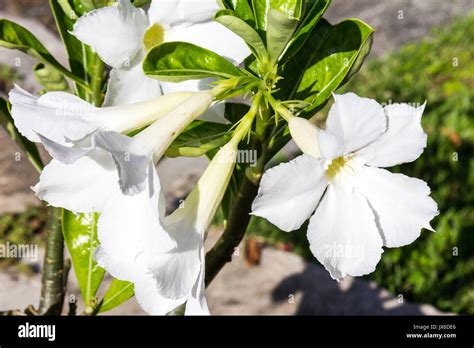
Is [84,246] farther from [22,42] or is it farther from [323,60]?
[323,60]

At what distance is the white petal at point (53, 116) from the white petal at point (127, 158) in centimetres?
8

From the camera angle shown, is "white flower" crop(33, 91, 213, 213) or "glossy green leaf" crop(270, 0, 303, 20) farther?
"glossy green leaf" crop(270, 0, 303, 20)

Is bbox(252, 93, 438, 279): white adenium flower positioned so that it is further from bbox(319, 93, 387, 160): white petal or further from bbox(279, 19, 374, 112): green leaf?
bbox(279, 19, 374, 112): green leaf

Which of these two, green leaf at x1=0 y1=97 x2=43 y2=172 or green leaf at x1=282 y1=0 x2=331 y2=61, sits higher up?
green leaf at x1=282 y1=0 x2=331 y2=61

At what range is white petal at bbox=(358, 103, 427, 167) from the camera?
0.92m

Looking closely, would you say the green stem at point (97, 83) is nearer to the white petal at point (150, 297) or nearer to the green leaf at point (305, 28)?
the green leaf at point (305, 28)

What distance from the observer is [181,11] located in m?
1.07

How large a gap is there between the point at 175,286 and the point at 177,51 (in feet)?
1.11

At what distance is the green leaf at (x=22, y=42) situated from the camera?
124 cm

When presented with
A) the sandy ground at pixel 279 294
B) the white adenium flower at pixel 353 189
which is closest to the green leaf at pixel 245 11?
the white adenium flower at pixel 353 189

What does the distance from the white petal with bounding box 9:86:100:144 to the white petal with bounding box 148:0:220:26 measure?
0.72 feet

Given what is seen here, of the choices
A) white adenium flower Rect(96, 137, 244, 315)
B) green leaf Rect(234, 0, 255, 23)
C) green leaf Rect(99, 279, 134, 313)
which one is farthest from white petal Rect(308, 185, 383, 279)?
green leaf Rect(99, 279, 134, 313)

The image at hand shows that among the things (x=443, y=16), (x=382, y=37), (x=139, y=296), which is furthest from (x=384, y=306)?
(x=443, y=16)

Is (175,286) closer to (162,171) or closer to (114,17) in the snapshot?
(114,17)
